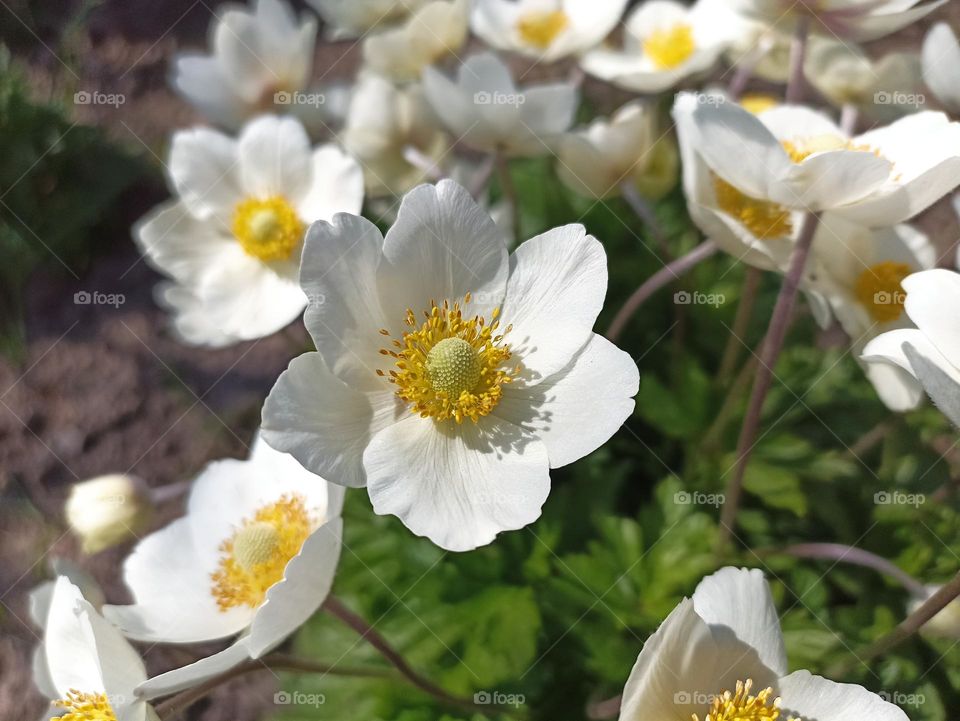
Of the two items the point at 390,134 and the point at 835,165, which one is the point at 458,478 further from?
the point at 390,134

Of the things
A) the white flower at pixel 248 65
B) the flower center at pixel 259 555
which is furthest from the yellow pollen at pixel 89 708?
the white flower at pixel 248 65

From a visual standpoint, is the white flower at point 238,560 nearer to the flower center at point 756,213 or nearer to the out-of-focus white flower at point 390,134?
the out-of-focus white flower at point 390,134

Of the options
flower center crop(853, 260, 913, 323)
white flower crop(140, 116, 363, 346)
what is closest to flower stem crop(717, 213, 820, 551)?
flower center crop(853, 260, 913, 323)

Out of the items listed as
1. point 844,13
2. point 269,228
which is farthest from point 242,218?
point 844,13

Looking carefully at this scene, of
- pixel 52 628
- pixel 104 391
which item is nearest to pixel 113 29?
pixel 104 391

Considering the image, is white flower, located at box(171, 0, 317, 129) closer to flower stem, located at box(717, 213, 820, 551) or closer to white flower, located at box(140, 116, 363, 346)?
white flower, located at box(140, 116, 363, 346)

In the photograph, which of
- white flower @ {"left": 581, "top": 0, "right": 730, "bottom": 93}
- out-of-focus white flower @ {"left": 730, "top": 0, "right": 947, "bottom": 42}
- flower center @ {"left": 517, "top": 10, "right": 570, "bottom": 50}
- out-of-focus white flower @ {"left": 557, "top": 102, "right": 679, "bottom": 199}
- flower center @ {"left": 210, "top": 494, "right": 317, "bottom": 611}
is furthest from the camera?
flower center @ {"left": 517, "top": 10, "right": 570, "bottom": 50}
